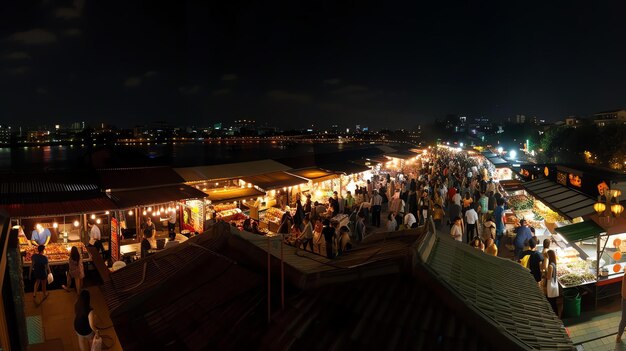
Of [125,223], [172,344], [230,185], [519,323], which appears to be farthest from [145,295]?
[230,185]

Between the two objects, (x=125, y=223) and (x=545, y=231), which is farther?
(x=125, y=223)

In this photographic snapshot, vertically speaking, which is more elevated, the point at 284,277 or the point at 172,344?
the point at 284,277

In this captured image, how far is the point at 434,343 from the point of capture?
9.43 feet

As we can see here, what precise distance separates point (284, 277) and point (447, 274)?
1.76 m

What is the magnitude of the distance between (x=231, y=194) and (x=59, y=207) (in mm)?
5666

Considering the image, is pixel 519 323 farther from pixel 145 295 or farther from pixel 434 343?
pixel 145 295

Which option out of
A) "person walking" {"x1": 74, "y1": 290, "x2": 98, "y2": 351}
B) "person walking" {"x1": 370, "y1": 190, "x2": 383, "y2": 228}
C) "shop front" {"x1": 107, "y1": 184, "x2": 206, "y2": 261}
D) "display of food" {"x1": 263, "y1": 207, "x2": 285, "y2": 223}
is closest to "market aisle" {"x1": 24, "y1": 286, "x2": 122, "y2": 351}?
"person walking" {"x1": 74, "y1": 290, "x2": 98, "y2": 351}

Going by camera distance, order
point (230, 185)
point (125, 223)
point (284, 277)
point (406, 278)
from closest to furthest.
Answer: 1. point (406, 278)
2. point (284, 277)
3. point (125, 223)
4. point (230, 185)

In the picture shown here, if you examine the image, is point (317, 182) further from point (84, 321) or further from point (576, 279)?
point (84, 321)

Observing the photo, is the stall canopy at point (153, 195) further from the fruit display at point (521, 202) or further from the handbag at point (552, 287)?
the fruit display at point (521, 202)

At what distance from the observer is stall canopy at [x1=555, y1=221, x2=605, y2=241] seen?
27.1 feet

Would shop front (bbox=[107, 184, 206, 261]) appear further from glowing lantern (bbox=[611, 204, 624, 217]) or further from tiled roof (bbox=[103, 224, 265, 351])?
glowing lantern (bbox=[611, 204, 624, 217])

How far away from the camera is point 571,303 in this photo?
8.18 metres

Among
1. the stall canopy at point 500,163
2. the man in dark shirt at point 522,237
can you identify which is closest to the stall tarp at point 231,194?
the man in dark shirt at point 522,237
